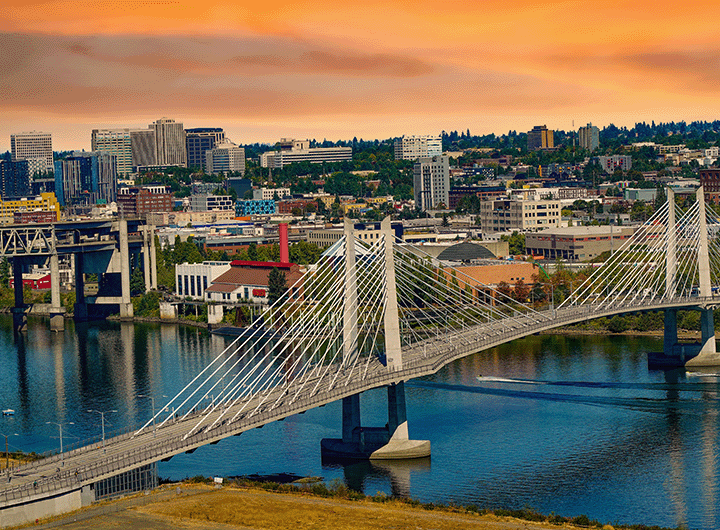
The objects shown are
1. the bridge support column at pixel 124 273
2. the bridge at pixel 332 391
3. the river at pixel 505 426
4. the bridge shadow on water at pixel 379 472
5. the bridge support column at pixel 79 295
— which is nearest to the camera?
the bridge at pixel 332 391

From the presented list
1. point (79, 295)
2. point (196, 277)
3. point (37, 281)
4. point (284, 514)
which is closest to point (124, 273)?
point (79, 295)

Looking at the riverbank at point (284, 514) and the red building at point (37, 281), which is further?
the red building at point (37, 281)

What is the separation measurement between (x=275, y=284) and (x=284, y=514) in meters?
57.3

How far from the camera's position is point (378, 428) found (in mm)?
58875

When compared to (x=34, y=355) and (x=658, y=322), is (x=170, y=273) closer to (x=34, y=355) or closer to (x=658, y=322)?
(x=34, y=355)

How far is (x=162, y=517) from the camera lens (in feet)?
151

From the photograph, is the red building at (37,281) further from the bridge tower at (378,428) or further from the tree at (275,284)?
the bridge tower at (378,428)

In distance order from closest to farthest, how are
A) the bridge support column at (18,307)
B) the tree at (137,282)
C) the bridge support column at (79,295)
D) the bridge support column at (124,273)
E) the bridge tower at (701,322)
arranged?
the bridge tower at (701,322)
the bridge support column at (18,307)
the bridge support column at (124,273)
the bridge support column at (79,295)
the tree at (137,282)

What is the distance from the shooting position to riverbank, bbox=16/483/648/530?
45281 mm

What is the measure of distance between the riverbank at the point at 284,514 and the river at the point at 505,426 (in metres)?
2.76

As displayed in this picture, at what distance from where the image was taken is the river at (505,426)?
51500 mm

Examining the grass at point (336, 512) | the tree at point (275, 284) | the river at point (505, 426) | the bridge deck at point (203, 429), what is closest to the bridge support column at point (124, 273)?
the tree at point (275, 284)

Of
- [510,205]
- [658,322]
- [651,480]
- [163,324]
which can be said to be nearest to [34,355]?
[163,324]

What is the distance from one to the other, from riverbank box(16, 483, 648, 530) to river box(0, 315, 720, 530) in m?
2.76
